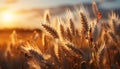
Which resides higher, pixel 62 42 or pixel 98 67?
pixel 62 42

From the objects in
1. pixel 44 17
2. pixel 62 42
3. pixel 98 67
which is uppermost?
pixel 44 17

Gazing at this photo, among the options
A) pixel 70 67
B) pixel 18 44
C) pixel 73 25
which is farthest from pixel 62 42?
pixel 18 44

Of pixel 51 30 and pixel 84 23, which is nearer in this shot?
pixel 51 30

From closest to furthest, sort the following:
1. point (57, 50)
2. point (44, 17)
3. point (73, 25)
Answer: point (57, 50), point (73, 25), point (44, 17)

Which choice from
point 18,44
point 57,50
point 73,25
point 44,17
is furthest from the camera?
point 18,44

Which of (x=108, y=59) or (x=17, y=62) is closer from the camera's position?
(x=108, y=59)

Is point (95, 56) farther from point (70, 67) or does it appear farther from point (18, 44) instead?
point (18, 44)

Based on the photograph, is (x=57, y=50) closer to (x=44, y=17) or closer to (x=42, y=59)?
(x=42, y=59)

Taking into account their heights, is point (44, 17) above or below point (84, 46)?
above

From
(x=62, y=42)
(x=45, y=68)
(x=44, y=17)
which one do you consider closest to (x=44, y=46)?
(x=44, y=17)
